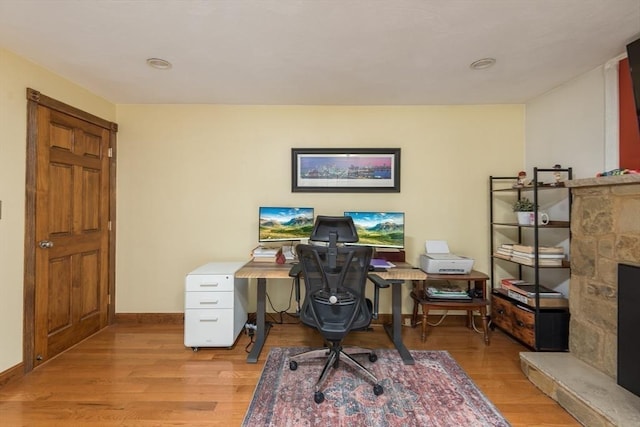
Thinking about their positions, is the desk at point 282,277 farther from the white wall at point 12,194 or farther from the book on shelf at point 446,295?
the white wall at point 12,194

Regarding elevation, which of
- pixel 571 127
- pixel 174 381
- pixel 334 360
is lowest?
pixel 174 381

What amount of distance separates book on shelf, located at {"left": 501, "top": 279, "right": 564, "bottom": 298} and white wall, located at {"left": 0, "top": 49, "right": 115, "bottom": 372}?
157 inches

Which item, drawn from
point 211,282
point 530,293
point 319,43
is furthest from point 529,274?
point 211,282

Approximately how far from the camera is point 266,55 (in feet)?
6.92

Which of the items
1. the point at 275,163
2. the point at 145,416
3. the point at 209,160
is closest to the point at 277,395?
the point at 145,416

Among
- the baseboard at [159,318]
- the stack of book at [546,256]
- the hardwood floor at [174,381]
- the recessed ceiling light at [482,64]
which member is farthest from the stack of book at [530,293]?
the recessed ceiling light at [482,64]

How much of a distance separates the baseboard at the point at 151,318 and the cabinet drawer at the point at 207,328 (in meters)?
0.69

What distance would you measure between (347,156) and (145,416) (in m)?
2.63

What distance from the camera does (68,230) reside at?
255 centimetres

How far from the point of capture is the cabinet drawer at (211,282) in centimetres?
253

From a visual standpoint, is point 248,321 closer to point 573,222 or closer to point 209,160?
point 209,160

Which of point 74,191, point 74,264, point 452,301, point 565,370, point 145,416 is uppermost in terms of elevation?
point 74,191

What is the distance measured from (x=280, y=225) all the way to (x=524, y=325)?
2321 millimetres

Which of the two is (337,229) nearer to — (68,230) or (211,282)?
(211,282)
